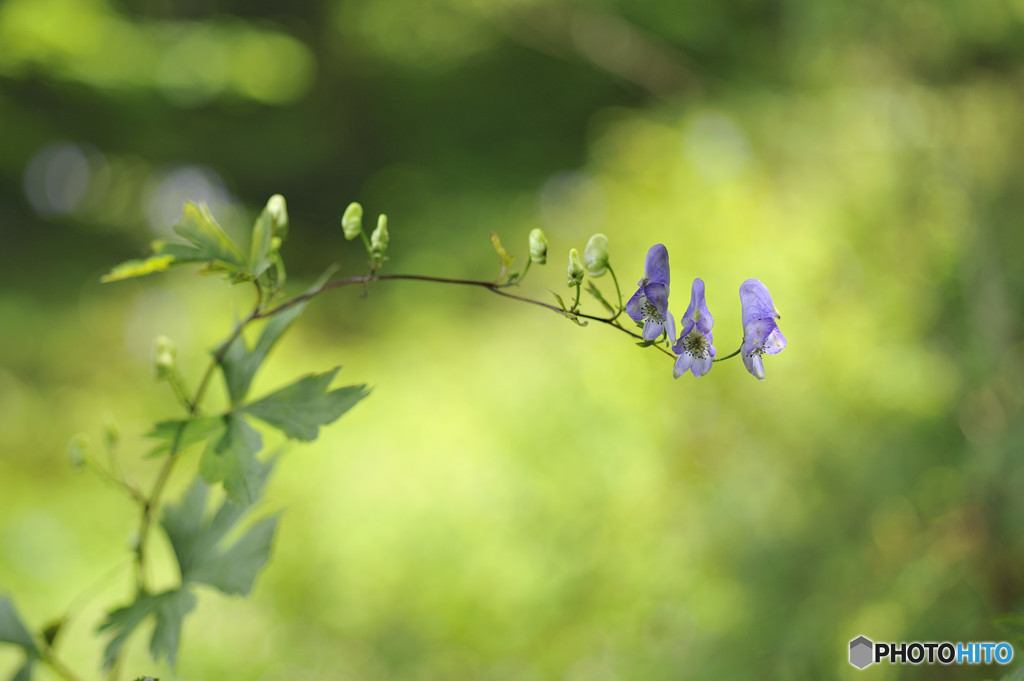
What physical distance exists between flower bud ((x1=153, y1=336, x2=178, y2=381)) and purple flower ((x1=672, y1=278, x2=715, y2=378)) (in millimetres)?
329

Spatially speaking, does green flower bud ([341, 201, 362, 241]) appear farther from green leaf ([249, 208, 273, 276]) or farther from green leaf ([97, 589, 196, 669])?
green leaf ([97, 589, 196, 669])

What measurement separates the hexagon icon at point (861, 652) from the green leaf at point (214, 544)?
2.31 ft

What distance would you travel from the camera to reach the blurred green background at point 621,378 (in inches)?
55.2

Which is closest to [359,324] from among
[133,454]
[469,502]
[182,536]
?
[133,454]

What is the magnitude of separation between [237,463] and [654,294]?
25cm

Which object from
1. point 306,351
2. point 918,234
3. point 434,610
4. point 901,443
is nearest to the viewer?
point 901,443

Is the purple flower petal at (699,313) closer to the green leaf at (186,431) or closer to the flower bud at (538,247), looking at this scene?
the flower bud at (538,247)

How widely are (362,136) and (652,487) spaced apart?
418 centimetres

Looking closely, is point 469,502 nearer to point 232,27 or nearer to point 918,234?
point 918,234

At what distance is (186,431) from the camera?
1.47ft

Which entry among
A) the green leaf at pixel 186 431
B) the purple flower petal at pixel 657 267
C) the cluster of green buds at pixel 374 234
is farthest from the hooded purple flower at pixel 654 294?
the green leaf at pixel 186 431

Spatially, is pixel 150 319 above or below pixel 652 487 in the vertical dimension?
above

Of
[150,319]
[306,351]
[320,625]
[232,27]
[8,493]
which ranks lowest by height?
[320,625]

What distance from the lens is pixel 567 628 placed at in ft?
5.90
